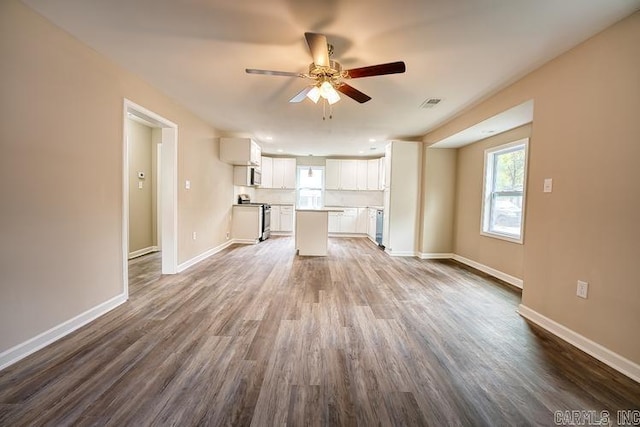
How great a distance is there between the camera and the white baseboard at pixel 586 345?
1668mm

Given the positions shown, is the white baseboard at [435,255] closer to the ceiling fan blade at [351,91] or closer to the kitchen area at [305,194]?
the kitchen area at [305,194]

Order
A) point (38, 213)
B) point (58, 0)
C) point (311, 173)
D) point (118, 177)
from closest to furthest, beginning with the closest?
point (58, 0), point (38, 213), point (118, 177), point (311, 173)

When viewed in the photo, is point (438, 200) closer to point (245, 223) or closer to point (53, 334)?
point (245, 223)

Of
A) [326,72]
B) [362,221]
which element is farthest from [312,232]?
[326,72]

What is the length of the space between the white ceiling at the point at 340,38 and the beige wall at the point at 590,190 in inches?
9.6

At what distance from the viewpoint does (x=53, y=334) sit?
76.6 inches

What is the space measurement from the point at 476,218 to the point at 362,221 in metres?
3.39

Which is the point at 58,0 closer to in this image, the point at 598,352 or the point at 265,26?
the point at 265,26

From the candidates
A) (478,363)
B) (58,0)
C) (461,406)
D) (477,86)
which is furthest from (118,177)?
(477,86)

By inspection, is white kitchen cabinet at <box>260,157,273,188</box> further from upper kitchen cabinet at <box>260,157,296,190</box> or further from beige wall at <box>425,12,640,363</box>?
beige wall at <box>425,12,640,363</box>

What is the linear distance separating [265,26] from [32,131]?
1.89 metres

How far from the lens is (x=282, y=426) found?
1243 mm

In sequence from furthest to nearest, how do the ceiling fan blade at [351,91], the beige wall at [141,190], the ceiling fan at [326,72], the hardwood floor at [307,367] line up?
the beige wall at [141,190] < the ceiling fan blade at [351,91] < the ceiling fan at [326,72] < the hardwood floor at [307,367]

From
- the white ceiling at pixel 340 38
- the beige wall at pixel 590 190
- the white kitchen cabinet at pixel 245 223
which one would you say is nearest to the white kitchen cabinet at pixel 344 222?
the white kitchen cabinet at pixel 245 223
